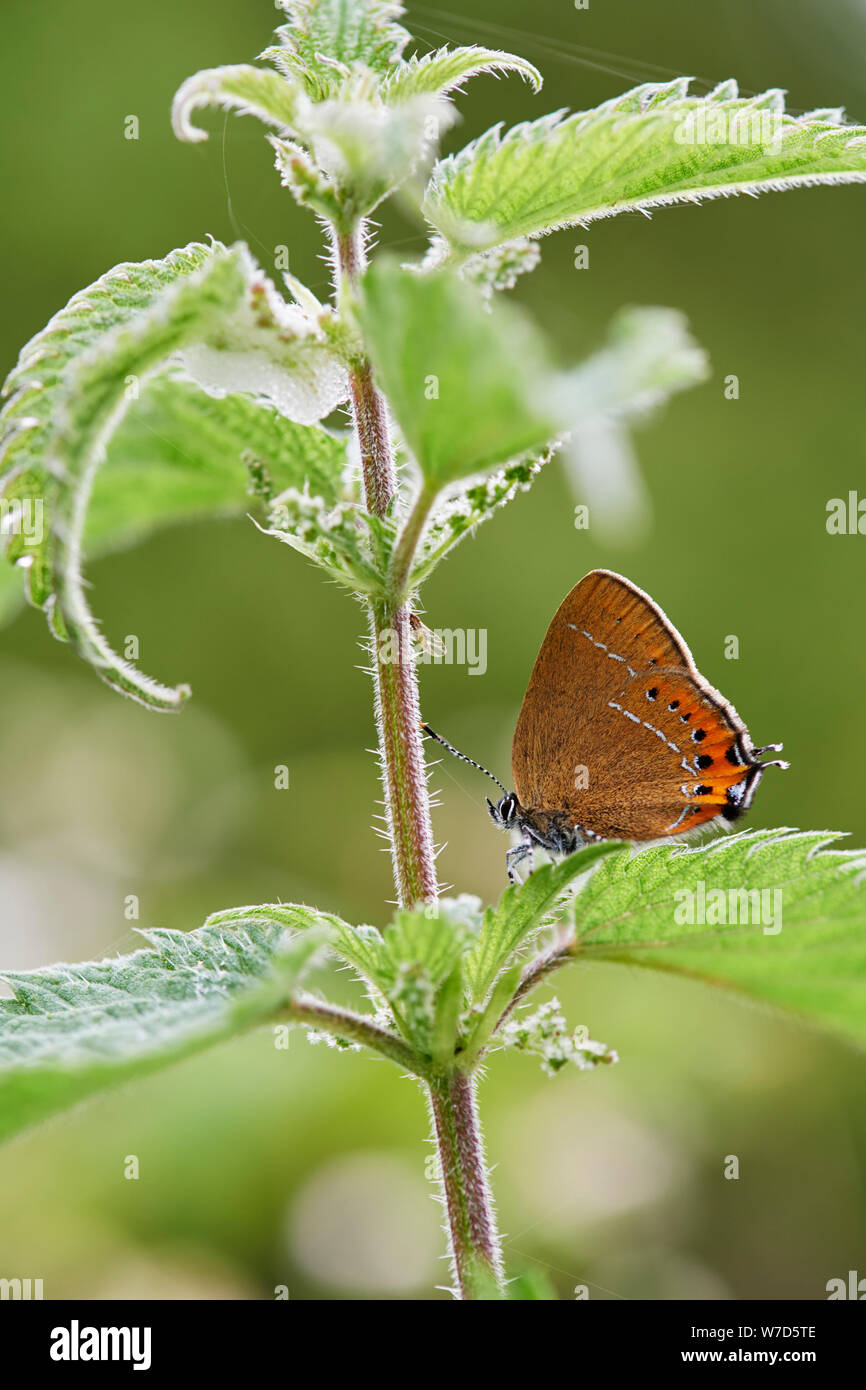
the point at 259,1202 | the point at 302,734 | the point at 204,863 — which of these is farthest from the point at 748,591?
the point at 259,1202


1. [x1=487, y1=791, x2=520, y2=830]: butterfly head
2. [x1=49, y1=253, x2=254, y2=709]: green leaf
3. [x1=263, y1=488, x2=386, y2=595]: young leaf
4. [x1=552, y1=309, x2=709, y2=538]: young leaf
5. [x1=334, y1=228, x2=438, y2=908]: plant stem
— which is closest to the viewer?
[x1=552, y1=309, x2=709, y2=538]: young leaf

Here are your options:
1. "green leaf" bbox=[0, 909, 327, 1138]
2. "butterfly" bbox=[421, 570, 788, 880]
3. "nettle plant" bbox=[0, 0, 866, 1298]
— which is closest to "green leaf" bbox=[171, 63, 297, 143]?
"nettle plant" bbox=[0, 0, 866, 1298]

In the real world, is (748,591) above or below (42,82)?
below

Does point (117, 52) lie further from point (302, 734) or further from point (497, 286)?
point (497, 286)

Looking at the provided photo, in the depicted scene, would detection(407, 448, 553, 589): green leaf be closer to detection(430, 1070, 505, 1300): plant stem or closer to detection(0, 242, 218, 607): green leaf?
detection(0, 242, 218, 607): green leaf

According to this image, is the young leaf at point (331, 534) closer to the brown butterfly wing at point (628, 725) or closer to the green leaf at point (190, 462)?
the green leaf at point (190, 462)

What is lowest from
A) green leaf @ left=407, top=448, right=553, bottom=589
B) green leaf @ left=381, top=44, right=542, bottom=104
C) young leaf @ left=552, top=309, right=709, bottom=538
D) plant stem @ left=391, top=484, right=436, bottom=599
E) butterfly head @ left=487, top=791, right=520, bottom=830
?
butterfly head @ left=487, top=791, right=520, bottom=830

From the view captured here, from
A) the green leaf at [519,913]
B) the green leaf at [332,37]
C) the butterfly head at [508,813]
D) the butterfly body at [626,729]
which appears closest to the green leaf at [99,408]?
the green leaf at [332,37]
